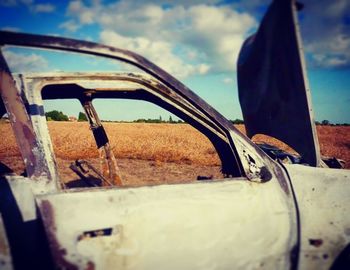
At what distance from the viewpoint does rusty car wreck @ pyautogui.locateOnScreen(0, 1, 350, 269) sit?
1.35 meters

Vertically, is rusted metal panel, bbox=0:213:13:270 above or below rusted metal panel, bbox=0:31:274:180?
below

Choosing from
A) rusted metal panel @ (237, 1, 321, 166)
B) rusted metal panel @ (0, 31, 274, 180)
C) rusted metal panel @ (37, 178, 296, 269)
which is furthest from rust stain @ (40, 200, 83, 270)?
rusted metal panel @ (237, 1, 321, 166)

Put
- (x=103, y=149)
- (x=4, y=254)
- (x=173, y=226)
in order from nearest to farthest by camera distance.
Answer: (x=4, y=254)
(x=173, y=226)
(x=103, y=149)

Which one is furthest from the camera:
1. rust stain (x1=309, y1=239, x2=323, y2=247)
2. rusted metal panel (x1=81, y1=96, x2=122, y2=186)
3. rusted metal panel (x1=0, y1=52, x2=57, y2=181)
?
rusted metal panel (x1=81, y1=96, x2=122, y2=186)

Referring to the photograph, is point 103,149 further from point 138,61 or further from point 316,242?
point 316,242

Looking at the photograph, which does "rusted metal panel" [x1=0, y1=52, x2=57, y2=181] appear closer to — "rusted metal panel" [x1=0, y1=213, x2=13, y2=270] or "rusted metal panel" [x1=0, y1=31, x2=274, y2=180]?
"rusted metal panel" [x1=0, y1=31, x2=274, y2=180]

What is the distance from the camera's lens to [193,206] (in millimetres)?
1554

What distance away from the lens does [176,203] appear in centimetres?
154

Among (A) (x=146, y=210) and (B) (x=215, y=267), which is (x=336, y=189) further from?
(A) (x=146, y=210)

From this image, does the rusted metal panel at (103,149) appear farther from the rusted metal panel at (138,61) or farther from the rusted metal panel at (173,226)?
the rusted metal panel at (173,226)

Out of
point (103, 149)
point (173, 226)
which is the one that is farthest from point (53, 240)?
point (103, 149)

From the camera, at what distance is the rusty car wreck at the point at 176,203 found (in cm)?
135

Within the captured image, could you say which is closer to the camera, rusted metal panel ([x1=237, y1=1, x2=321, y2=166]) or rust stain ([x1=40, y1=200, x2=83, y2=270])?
rust stain ([x1=40, y1=200, x2=83, y2=270])

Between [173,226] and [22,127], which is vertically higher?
[22,127]
